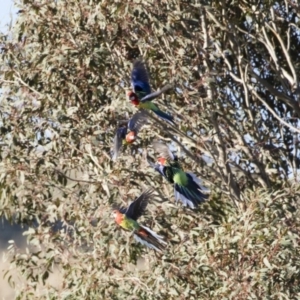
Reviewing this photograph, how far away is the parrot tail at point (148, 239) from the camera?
9461 millimetres

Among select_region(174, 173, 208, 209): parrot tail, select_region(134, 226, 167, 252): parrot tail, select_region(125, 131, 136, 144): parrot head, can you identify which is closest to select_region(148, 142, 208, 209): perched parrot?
select_region(174, 173, 208, 209): parrot tail

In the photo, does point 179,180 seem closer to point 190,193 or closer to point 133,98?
point 190,193

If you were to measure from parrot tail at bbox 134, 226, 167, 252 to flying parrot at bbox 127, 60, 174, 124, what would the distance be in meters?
1.09

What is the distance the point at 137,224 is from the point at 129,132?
2.94 ft

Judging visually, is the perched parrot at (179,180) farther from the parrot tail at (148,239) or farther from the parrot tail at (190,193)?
the parrot tail at (148,239)

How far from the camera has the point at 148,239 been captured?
31.3 ft

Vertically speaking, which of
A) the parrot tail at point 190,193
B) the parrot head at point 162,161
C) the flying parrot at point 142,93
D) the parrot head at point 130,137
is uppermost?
the flying parrot at point 142,93

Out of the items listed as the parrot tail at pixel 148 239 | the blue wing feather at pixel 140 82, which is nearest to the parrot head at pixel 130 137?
the blue wing feather at pixel 140 82

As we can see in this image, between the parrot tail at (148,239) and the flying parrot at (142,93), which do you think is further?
the flying parrot at (142,93)

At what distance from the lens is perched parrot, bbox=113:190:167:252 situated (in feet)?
31.1

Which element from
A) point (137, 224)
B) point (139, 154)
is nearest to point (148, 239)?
point (137, 224)

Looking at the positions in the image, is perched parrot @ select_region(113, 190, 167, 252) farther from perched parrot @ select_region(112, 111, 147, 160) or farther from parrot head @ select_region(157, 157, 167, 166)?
perched parrot @ select_region(112, 111, 147, 160)

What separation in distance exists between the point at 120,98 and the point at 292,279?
106 inches

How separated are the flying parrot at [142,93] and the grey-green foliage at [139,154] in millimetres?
680
